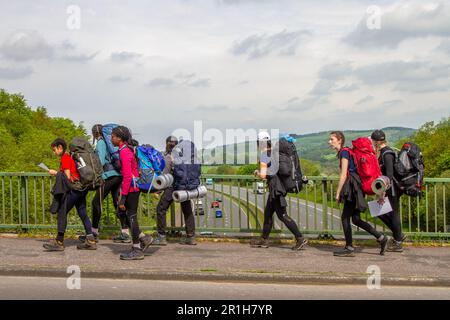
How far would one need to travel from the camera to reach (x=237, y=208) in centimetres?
1163

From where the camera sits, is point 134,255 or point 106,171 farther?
point 106,171

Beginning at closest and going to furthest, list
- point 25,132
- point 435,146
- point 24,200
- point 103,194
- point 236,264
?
1. point 236,264
2. point 103,194
3. point 24,200
4. point 435,146
5. point 25,132

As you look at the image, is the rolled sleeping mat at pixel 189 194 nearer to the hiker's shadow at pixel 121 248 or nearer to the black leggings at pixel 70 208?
the hiker's shadow at pixel 121 248

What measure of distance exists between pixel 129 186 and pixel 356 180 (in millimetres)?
3382

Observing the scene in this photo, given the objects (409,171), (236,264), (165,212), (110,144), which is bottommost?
(236,264)

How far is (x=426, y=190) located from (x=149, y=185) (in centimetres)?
496

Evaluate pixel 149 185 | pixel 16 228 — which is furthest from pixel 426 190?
pixel 16 228

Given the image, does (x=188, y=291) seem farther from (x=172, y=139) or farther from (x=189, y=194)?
(x=172, y=139)

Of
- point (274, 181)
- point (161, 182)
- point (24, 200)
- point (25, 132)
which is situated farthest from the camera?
point (25, 132)

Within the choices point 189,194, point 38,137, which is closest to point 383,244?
point 189,194

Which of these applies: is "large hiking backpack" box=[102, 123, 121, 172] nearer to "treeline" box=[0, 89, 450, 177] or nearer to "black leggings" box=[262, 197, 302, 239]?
"black leggings" box=[262, 197, 302, 239]

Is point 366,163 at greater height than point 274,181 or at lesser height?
greater

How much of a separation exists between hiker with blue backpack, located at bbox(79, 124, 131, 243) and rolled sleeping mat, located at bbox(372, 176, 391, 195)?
12.6 feet
